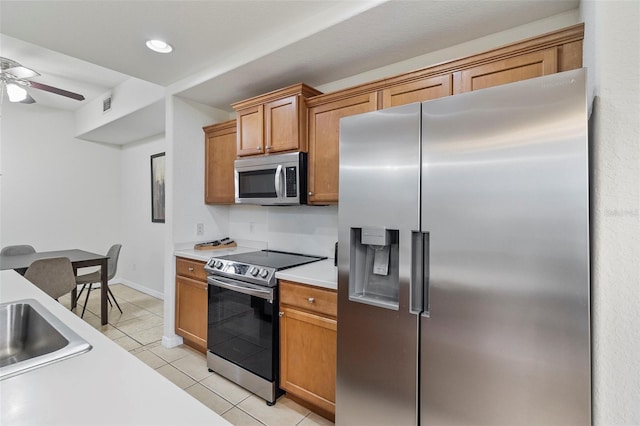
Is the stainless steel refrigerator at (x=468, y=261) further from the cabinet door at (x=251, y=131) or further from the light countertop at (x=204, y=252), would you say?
the light countertop at (x=204, y=252)

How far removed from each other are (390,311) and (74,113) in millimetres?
5758

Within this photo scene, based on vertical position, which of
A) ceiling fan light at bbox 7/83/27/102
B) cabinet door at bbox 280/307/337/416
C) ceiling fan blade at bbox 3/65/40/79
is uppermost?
ceiling fan blade at bbox 3/65/40/79

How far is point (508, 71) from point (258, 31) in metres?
1.52

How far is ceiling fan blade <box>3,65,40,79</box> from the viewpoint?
2688mm

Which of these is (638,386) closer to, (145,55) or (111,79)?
(145,55)

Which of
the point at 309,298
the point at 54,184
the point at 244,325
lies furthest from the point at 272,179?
the point at 54,184

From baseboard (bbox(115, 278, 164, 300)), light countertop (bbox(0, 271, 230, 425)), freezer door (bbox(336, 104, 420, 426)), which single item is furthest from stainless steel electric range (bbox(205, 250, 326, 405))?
baseboard (bbox(115, 278, 164, 300))

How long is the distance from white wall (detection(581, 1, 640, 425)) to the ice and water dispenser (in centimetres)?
74

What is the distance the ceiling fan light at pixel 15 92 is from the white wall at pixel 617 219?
166 inches

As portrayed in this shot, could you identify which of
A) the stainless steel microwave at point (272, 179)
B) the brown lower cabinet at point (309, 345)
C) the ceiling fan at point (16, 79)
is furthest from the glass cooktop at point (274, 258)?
the ceiling fan at point (16, 79)

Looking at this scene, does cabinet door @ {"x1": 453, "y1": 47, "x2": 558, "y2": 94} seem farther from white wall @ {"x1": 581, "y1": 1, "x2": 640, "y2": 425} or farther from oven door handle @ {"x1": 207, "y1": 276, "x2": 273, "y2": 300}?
oven door handle @ {"x1": 207, "y1": 276, "x2": 273, "y2": 300}

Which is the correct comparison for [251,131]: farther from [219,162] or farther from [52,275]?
[52,275]

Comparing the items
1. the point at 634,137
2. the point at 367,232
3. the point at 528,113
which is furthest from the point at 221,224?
the point at 634,137

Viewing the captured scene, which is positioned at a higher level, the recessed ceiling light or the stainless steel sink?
the recessed ceiling light
